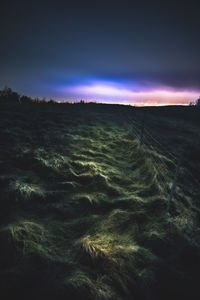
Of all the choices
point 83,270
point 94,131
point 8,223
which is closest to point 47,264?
point 83,270

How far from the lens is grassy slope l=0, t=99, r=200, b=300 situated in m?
4.10

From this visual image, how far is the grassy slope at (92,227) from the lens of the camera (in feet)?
13.5

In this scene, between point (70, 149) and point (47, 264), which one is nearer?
point (47, 264)

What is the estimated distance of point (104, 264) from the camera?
4.36 m

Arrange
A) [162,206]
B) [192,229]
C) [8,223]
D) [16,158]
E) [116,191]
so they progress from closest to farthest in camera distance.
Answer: [8,223], [192,229], [162,206], [116,191], [16,158]

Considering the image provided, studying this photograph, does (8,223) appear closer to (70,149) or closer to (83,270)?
(83,270)

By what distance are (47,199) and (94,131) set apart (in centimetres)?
972

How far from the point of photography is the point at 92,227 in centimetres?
568

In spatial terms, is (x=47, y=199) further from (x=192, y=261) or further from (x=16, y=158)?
(x=192, y=261)

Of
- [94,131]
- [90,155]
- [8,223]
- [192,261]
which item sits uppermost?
[94,131]

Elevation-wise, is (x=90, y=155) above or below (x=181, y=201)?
above

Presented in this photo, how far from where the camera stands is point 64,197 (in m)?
6.89

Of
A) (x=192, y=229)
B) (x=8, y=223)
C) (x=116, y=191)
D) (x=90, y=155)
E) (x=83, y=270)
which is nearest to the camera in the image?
(x=83, y=270)

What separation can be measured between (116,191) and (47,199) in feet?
7.57
